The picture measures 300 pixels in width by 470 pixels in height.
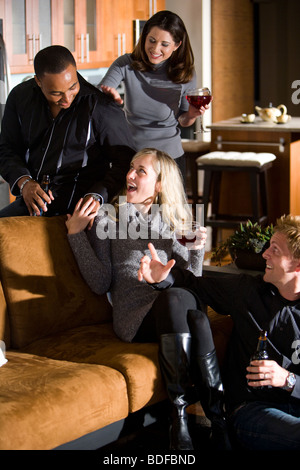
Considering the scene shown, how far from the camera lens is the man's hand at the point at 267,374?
226cm

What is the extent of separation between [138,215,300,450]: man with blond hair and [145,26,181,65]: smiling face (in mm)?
1221

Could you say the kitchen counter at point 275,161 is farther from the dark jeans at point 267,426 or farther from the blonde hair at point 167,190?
the dark jeans at point 267,426

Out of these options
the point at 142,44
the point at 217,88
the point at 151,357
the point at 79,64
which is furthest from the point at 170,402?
the point at 217,88

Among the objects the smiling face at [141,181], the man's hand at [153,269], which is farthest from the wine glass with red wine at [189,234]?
the smiling face at [141,181]

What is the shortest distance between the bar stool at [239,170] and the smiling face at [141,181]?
97.9 inches

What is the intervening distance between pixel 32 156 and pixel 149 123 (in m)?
0.77

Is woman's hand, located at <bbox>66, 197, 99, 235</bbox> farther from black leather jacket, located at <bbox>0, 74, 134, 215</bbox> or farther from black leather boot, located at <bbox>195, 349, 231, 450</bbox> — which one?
black leather boot, located at <bbox>195, 349, 231, 450</bbox>

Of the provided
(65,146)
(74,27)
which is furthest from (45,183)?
(74,27)

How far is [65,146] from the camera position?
299cm

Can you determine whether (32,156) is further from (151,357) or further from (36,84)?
(151,357)

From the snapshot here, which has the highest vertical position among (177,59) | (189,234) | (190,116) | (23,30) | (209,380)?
(23,30)

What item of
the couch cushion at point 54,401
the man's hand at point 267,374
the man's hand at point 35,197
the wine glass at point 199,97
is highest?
the wine glass at point 199,97

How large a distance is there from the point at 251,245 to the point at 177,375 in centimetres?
91

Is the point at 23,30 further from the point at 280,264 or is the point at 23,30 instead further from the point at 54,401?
the point at 54,401
